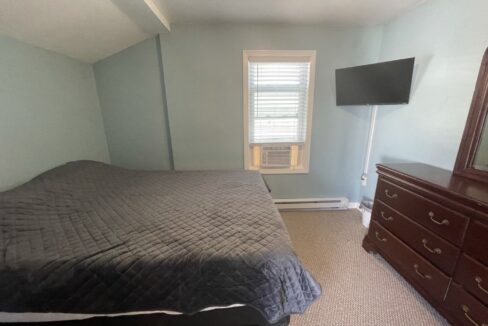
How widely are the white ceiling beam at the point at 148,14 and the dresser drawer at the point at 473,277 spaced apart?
2.73 meters

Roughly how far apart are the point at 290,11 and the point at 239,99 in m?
0.99

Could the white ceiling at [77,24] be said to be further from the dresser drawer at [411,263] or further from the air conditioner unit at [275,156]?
the dresser drawer at [411,263]

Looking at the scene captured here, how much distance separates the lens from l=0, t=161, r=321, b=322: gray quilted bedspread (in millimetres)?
979

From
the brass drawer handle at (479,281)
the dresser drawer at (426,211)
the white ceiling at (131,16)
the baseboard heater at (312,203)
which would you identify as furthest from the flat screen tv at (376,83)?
the brass drawer handle at (479,281)

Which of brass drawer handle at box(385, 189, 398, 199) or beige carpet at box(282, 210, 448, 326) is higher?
brass drawer handle at box(385, 189, 398, 199)

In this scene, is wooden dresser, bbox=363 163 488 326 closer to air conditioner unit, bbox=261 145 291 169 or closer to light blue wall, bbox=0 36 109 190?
air conditioner unit, bbox=261 145 291 169

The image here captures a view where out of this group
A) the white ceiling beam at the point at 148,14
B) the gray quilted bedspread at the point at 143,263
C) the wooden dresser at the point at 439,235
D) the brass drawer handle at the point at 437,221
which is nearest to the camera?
the gray quilted bedspread at the point at 143,263

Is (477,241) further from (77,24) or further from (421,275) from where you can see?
(77,24)

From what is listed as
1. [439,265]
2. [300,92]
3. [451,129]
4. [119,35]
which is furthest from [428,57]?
[119,35]

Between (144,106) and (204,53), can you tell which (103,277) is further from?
(204,53)

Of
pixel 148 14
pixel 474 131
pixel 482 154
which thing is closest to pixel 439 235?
pixel 482 154

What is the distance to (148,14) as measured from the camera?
1747 millimetres

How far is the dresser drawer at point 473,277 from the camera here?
1.05 metres

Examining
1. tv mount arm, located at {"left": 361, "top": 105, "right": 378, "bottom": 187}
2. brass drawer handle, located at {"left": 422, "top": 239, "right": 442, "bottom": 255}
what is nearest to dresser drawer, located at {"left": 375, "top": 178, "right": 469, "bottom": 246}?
brass drawer handle, located at {"left": 422, "top": 239, "right": 442, "bottom": 255}
